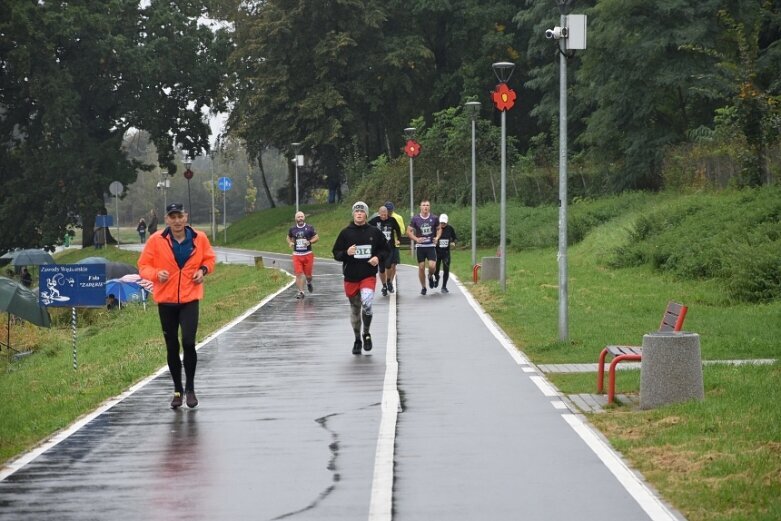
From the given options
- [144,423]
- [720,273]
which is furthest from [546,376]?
[720,273]

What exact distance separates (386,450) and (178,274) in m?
3.64

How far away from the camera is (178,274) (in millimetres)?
13633

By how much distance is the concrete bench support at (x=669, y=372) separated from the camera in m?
12.6

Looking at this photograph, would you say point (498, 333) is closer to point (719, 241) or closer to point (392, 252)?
point (392, 252)

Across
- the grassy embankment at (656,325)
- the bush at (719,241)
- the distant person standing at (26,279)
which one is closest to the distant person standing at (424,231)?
the grassy embankment at (656,325)

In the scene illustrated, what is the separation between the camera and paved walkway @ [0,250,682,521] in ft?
29.1

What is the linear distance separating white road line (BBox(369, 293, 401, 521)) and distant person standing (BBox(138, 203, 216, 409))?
1.95 meters

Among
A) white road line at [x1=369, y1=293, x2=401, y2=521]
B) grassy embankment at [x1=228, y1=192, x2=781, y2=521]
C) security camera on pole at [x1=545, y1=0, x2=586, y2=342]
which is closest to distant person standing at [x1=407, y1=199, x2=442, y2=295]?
grassy embankment at [x1=228, y1=192, x2=781, y2=521]

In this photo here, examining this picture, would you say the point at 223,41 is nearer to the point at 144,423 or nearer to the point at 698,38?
the point at 698,38

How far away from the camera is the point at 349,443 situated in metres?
11.3

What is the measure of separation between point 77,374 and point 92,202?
167 ft

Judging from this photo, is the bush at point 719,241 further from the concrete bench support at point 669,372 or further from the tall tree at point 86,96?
the tall tree at point 86,96

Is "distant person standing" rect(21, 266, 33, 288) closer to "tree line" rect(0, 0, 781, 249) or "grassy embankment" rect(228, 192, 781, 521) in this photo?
"tree line" rect(0, 0, 781, 249)

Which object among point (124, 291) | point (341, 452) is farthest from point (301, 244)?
point (341, 452)
